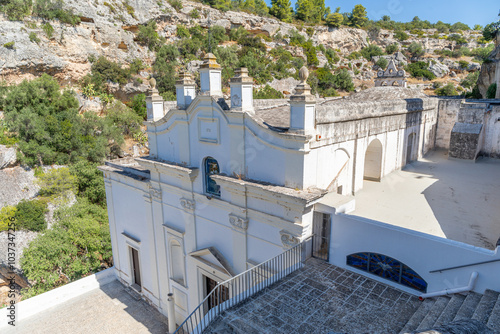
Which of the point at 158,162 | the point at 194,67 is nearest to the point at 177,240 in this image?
the point at 158,162

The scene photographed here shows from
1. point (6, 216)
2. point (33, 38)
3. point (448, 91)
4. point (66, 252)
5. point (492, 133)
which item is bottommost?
point (66, 252)

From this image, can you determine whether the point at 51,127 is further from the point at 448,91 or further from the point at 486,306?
the point at 448,91

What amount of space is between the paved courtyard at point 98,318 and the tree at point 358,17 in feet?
256

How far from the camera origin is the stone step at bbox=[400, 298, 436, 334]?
5574mm

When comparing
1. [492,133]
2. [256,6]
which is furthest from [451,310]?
[256,6]

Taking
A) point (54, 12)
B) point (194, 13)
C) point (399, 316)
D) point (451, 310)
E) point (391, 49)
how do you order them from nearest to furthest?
1. point (451, 310)
2. point (399, 316)
3. point (54, 12)
4. point (194, 13)
5. point (391, 49)

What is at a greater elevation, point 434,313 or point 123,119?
point 123,119

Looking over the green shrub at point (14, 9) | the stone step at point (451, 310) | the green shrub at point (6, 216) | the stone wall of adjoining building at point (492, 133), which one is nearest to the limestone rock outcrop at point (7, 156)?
the green shrub at point (6, 216)

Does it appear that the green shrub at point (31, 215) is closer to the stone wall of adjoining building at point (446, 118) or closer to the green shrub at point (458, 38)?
the stone wall of adjoining building at point (446, 118)

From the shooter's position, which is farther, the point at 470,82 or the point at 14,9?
the point at 470,82

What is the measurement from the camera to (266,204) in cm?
851

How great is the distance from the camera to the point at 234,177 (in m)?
9.27

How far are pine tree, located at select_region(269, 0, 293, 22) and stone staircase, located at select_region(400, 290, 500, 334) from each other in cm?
6595

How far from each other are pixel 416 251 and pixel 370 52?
66168 millimetres
